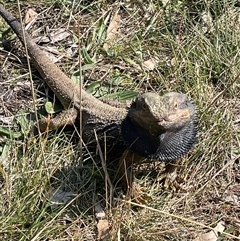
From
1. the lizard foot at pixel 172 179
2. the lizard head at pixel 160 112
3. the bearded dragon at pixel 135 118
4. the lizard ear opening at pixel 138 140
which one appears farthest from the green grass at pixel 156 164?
the lizard head at pixel 160 112

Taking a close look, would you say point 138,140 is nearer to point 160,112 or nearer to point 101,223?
point 160,112

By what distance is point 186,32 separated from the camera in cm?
533

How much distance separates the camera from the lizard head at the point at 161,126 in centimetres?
387

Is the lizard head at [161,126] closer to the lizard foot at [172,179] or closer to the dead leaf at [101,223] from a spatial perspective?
the lizard foot at [172,179]

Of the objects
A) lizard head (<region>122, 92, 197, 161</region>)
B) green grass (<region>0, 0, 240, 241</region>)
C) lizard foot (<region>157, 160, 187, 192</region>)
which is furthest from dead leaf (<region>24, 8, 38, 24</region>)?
lizard foot (<region>157, 160, 187, 192</region>)

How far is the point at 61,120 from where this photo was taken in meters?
4.73

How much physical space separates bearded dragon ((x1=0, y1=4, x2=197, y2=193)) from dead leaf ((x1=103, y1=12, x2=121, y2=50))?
0.54m

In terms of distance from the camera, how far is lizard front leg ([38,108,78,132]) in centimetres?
478

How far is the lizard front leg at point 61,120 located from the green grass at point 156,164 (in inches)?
3.6

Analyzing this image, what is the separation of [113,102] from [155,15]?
3.40ft

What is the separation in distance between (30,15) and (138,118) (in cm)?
209

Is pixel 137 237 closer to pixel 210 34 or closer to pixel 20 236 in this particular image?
pixel 20 236

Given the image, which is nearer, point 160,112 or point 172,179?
point 160,112

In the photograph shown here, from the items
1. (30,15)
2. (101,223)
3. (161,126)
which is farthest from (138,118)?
(30,15)
